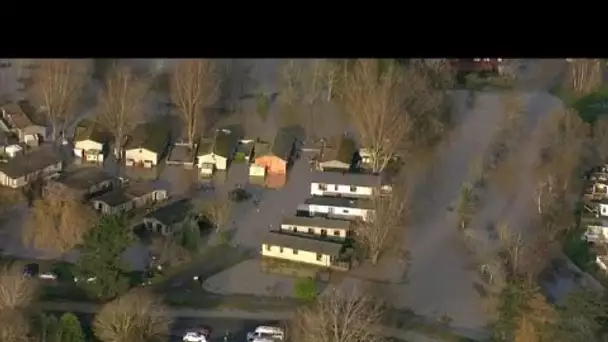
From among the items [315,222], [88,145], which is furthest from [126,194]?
[315,222]

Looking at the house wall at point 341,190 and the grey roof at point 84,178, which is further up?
the house wall at point 341,190

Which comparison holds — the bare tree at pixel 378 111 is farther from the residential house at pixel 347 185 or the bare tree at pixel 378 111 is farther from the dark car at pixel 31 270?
the dark car at pixel 31 270

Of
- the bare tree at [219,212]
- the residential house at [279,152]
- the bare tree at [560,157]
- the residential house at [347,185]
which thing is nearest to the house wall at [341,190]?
the residential house at [347,185]

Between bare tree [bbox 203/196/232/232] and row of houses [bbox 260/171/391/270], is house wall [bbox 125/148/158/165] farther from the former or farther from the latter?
row of houses [bbox 260/171/391/270]
